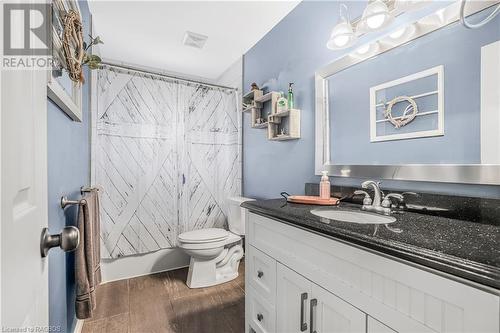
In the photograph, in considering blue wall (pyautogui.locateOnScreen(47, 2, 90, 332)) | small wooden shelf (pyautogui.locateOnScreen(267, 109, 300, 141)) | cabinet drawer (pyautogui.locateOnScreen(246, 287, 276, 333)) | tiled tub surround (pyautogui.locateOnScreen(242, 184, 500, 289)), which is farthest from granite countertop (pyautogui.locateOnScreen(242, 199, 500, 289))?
blue wall (pyautogui.locateOnScreen(47, 2, 90, 332))

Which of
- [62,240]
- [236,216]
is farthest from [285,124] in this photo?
[62,240]

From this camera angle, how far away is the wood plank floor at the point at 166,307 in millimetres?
1643

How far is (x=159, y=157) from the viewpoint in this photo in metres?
2.45

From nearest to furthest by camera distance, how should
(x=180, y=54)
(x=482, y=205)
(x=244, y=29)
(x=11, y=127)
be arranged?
(x=11, y=127) → (x=482, y=205) → (x=244, y=29) → (x=180, y=54)

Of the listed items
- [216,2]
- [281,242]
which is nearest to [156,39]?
[216,2]

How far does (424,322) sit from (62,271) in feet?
4.83

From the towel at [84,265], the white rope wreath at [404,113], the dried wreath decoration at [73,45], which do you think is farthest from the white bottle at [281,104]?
the towel at [84,265]

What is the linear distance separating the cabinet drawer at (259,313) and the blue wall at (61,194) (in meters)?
0.90

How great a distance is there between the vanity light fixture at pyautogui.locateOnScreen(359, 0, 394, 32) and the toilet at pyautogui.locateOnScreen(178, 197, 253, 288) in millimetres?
1756

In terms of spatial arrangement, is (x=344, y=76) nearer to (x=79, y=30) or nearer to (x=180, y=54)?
(x=79, y=30)

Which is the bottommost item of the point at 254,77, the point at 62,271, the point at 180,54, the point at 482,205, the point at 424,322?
the point at 62,271

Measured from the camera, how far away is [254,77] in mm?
2480

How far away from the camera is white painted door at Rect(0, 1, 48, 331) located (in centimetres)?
39

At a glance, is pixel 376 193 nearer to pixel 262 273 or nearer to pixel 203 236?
pixel 262 273
